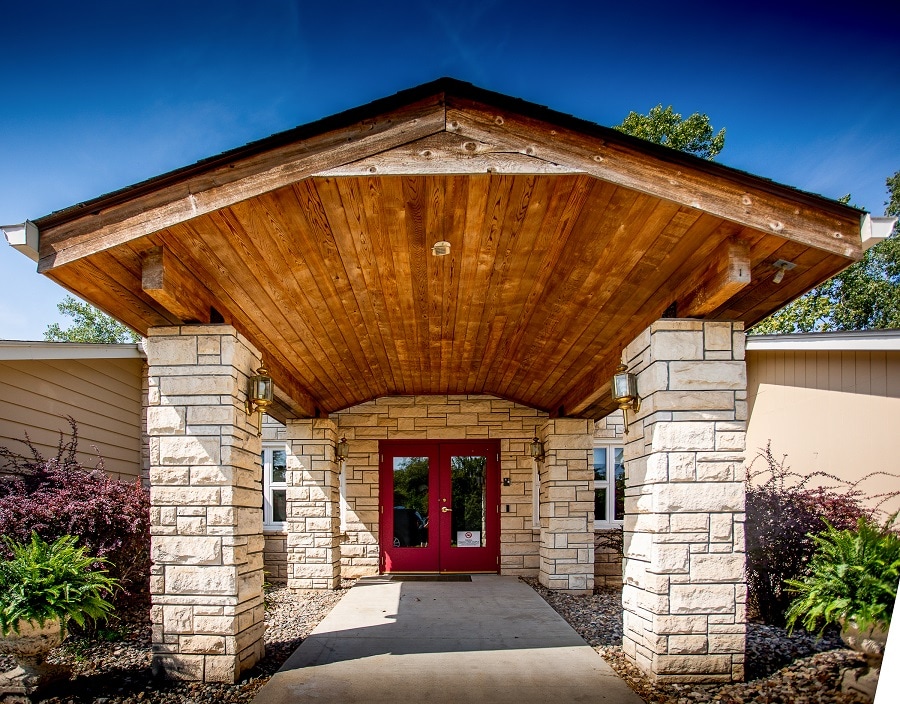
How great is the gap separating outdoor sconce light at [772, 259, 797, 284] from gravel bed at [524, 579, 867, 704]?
8.18 feet

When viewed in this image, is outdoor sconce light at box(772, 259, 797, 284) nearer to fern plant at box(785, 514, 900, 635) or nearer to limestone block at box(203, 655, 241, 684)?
fern plant at box(785, 514, 900, 635)

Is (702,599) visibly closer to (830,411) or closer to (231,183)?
(231,183)

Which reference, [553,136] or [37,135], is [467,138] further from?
[37,135]

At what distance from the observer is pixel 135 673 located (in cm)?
461

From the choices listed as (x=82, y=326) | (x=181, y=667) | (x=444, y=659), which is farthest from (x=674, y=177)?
(x=82, y=326)

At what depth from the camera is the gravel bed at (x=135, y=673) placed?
4176 mm

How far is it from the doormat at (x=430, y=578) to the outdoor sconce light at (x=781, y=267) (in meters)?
6.52

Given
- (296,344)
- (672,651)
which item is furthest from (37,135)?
(672,651)

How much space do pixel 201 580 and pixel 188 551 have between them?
0.21m

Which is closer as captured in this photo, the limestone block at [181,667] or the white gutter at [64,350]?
the limestone block at [181,667]

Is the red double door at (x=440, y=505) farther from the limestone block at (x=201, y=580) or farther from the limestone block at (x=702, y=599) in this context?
the limestone block at (x=702, y=599)

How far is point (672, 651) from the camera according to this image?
4324 millimetres

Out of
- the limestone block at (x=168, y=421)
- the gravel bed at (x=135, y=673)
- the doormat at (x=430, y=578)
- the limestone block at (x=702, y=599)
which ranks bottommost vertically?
the doormat at (x=430, y=578)

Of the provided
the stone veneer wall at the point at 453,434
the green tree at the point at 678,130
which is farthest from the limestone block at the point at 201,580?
the green tree at the point at 678,130
